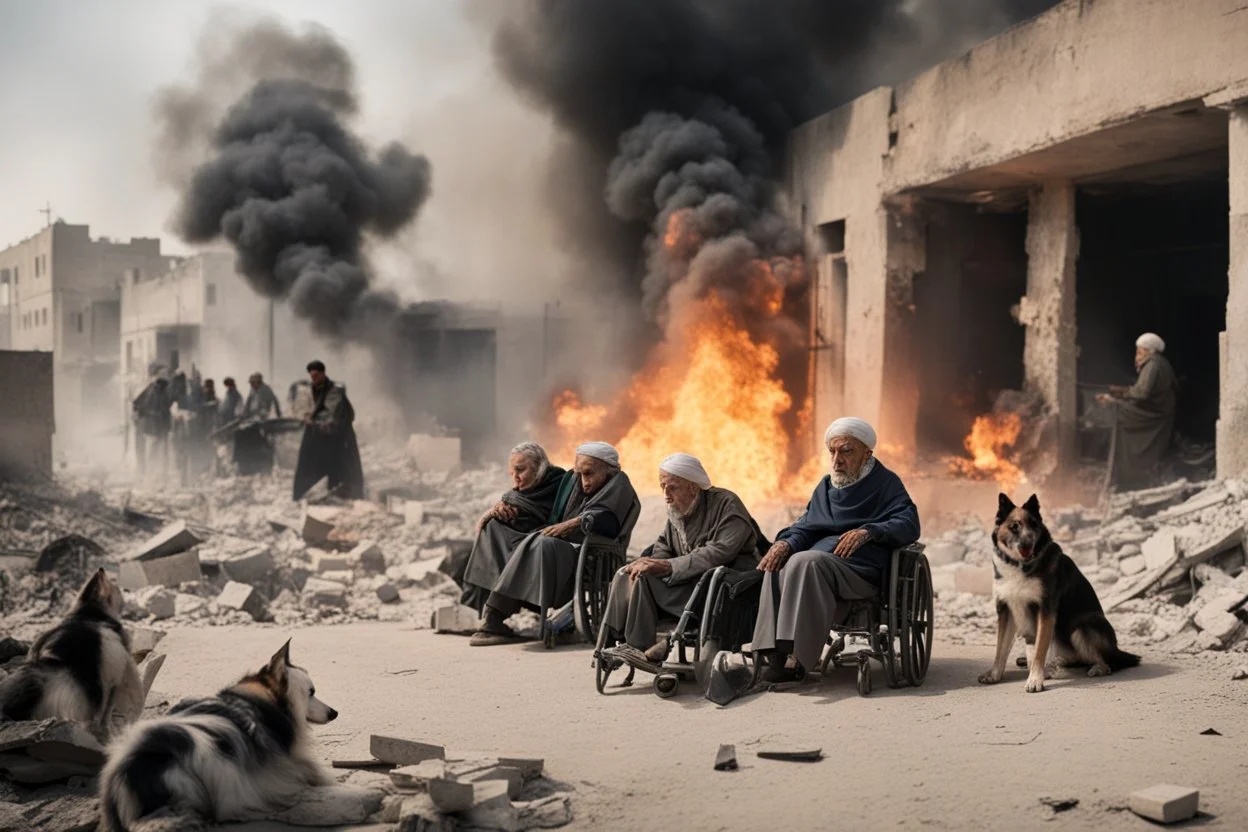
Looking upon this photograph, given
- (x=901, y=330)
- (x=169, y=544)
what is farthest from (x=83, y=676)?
(x=901, y=330)

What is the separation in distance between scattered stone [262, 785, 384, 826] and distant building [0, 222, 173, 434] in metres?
45.1

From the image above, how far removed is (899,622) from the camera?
5957mm

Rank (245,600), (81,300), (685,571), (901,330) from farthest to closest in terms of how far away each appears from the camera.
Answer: (81,300), (901,330), (245,600), (685,571)

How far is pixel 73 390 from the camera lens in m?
46.4

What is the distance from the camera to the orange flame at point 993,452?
13.5 meters

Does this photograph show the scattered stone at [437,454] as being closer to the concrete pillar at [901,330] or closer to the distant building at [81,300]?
the concrete pillar at [901,330]

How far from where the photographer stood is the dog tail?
20.2ft

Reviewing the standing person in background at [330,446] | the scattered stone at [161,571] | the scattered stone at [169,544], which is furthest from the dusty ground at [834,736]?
the standing person in background at [330,446]

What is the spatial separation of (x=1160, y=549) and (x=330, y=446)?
32.4 feet

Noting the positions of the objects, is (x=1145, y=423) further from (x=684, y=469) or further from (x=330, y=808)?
(x=330, y=808)

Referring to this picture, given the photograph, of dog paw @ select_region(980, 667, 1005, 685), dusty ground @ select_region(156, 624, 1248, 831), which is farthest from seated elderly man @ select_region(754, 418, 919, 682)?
dog paw @ select_region(980, 667, 1005, 685)

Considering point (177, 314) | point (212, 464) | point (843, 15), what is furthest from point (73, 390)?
point (843, 15)

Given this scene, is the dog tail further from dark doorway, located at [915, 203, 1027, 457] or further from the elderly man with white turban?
dark doorway, located at [915, 203, 1027, 457]

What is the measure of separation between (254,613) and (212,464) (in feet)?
40.1
